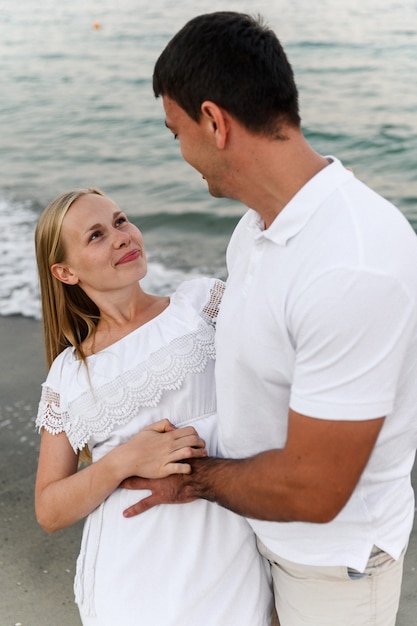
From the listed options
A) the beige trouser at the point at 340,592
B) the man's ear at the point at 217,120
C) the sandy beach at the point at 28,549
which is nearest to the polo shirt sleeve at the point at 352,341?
the man's ear at the point at 217,120

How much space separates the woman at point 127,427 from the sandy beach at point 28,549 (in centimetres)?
76

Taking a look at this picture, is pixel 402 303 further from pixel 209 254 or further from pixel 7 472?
pixel 209 254

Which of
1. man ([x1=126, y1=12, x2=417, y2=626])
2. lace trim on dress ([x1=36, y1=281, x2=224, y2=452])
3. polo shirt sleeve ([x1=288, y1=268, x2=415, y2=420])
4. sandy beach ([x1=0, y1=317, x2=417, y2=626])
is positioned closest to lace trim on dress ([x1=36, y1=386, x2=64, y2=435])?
lace trim on dress ([x1=36, y1=281, x2=224, y2=452])

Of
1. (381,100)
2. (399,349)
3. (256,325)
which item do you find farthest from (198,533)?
(381,100)

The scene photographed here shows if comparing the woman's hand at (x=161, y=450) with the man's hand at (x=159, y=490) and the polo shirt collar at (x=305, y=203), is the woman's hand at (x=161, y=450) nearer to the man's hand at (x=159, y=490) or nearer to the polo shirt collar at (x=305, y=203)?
the man's hand at (x=159, y=490)

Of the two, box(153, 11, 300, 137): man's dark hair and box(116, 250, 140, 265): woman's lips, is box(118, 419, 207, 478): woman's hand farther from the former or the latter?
box(153, 11, 300, 137): man's dark hair

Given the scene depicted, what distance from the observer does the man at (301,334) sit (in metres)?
1.59

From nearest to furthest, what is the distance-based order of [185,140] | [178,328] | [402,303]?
1. [402,303]
2. [185,140]
3. [178,328]

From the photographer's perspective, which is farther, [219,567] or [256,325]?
[219,567]

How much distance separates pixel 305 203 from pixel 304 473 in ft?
1.79

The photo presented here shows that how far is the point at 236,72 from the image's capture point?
173cm

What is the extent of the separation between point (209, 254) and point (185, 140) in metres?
5.27

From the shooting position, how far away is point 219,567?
2.30 m

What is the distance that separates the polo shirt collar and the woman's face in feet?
3.05
